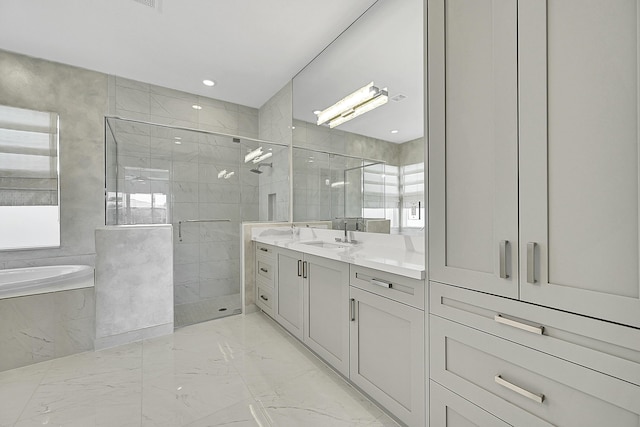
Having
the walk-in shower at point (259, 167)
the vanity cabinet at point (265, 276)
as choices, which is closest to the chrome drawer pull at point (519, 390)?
the vanity cabinet at point (265, 276)

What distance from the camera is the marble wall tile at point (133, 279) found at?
2391 mm

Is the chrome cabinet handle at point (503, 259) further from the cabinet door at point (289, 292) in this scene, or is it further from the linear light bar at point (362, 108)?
the cabinet door at point (289, 292)

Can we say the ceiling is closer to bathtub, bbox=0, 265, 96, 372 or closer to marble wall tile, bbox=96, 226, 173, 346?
marble wall tile, bbox=96, 226, 173, 346

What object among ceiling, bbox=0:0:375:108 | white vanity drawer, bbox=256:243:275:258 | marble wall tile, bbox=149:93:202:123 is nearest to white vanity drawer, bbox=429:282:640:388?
white vanity drawer, bbox=256:243:275:258

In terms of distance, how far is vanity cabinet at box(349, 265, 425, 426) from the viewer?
1327 millimetres

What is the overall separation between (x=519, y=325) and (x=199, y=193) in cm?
313

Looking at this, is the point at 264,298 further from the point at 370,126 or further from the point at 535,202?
the point at 535,202

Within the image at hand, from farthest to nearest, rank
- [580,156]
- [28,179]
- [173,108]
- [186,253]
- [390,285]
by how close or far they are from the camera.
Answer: [173,108] → [186,253] → [28,179] → [390,285] → [580,156]

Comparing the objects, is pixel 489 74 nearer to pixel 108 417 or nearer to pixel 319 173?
pixel 319 173

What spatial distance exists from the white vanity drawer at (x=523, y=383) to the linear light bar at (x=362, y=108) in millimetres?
1534

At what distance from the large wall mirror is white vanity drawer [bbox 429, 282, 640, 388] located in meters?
0.66

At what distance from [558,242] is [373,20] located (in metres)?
2.08

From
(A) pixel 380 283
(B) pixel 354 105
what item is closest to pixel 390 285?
(A) pixel 380 283

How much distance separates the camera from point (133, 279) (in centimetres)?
252
